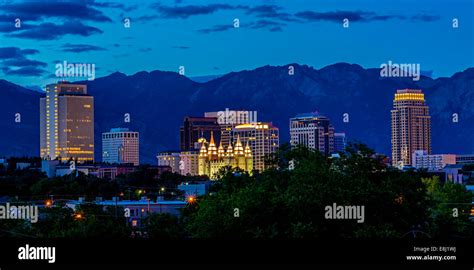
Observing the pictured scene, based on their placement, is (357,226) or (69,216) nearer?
(357,226)

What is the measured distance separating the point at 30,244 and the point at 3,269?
0.58 m

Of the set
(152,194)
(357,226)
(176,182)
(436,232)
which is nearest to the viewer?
(357,226)

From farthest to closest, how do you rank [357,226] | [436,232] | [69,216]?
[69,216] < [436,232] < [357,226]

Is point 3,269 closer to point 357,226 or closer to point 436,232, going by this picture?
point 357,226

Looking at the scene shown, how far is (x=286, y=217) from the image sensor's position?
36156 mm

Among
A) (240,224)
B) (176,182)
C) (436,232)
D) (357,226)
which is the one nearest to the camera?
(357,226)

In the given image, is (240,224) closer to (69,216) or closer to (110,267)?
(110,267)

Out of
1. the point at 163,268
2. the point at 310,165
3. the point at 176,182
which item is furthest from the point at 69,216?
the point at 176,182

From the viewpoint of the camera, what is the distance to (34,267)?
16.9m

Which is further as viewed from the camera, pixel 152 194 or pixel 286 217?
pixel 152 194

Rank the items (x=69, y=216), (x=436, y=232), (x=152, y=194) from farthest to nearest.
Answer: (x=152, y=194), (x=69, y=216), (x=436, y=232)

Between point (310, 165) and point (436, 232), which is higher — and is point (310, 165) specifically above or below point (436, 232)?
above

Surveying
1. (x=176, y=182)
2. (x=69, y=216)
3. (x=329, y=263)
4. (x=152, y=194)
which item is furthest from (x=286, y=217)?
(x=176, y=182)

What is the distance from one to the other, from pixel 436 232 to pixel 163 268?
25.3 metres
